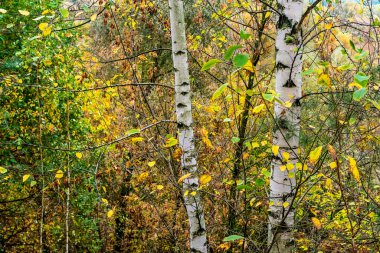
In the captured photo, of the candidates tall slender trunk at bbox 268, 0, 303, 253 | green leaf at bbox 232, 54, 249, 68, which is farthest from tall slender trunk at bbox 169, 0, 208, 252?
green leaf at bbox 232, 54, 249, 68

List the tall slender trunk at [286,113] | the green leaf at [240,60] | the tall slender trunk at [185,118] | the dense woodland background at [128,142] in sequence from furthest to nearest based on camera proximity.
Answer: the dense woodland background at [128,142], the tall slender trunk at [185,118], the tall slender trunk at [286,113], the green leaf at [240,60]

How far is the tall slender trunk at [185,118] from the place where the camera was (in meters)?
2.99

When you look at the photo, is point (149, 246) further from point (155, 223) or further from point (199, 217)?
point (199, 217)

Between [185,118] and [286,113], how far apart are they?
2.84ft

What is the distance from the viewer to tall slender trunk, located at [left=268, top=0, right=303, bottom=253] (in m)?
2.56

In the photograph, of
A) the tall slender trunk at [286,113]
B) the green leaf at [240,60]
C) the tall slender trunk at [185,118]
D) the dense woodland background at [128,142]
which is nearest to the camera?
the green leaf at [240,60]

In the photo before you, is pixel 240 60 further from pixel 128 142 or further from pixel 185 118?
pixel 128 142

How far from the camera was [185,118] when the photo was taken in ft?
10.0

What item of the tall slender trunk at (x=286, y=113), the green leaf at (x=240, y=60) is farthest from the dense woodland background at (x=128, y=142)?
the green leaf at (x=240, y=60)

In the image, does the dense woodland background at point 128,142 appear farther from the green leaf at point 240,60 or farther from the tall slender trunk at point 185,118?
the green leaf at point 240,60

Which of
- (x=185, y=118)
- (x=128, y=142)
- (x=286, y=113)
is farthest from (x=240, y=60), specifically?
(x=128, y=142)

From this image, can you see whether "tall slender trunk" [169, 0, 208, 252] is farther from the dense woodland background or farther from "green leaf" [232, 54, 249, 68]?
"green leaf" [232, 54, 249, 68]

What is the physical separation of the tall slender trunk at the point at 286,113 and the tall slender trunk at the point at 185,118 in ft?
2.42

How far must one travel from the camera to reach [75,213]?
6320 mm
